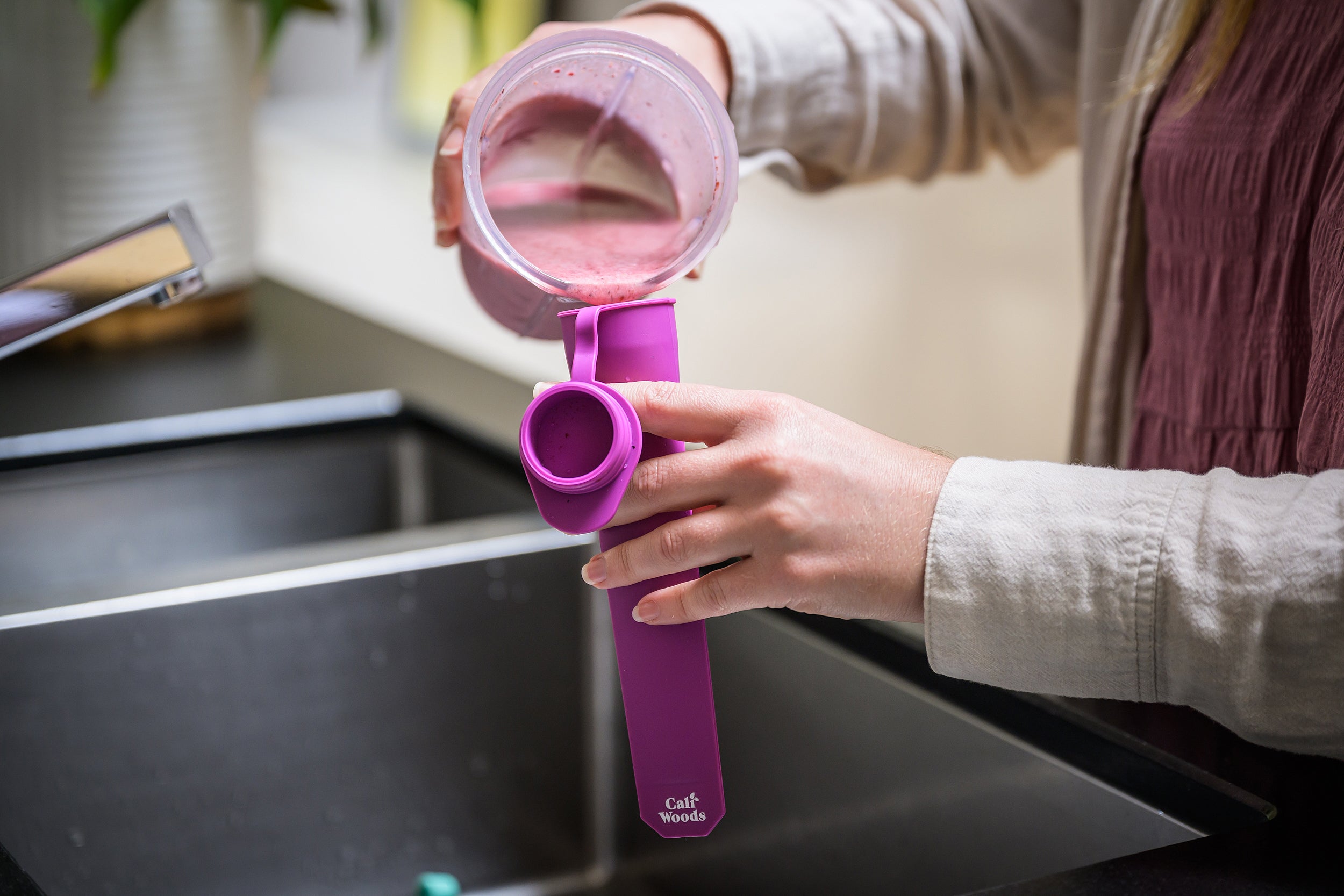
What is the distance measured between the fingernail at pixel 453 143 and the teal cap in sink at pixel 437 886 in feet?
1.53

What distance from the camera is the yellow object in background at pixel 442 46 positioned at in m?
1.45

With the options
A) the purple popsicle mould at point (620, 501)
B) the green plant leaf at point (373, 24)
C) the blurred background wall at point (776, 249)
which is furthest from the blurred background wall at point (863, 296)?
the purple popsicle mould at point (620, 501)

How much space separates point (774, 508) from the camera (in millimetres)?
446

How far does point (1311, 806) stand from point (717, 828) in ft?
1.30

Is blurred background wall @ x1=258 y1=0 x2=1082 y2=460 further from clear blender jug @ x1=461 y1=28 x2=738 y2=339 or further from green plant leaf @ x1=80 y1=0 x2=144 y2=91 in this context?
clear blender jug @ x1=461 y1=28 x2=738 y2=339

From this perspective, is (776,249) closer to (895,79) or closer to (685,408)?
(895,79)

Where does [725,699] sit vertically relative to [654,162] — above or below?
below

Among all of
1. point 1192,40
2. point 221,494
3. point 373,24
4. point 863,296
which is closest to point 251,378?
point 221,494

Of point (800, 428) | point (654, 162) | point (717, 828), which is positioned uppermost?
point (654, 162)

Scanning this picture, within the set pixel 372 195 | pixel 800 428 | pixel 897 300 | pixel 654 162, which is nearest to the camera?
pixel 800 428

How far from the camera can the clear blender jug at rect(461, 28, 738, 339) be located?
0.49 meters

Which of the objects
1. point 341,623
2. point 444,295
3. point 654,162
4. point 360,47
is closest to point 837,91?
point 654,162

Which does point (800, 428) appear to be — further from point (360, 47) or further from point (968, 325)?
point (360, 47)

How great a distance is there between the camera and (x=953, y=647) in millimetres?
467
